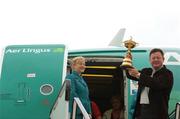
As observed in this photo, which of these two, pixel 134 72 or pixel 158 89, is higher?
pixel 134 72

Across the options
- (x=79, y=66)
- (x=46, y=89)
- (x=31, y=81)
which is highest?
(x=79, y=66)

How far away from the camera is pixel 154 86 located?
6.69 meters

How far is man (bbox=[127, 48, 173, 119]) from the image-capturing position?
672cm

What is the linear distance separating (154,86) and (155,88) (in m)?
0.06

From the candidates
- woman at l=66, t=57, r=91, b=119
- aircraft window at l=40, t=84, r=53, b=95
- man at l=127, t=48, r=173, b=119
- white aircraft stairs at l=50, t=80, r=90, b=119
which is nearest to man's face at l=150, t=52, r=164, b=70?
man at l=127, t=48, r=173, b=119

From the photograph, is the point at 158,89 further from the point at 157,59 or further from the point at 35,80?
the point at 35,80

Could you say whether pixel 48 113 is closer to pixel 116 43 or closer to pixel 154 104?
pixel 154 104

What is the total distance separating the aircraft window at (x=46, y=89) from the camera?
9505 mm

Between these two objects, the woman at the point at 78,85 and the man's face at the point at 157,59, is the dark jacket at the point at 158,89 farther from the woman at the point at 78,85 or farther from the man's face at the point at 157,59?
the woman at the point at 78,85

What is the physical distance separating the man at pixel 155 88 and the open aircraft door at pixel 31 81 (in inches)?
114

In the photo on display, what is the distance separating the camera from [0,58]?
32.1 feet

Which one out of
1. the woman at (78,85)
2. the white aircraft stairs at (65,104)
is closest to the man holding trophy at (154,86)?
the white aircraft stairs at (65,104)

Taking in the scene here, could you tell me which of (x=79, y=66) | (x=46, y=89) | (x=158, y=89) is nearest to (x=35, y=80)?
(x=46, y=89)

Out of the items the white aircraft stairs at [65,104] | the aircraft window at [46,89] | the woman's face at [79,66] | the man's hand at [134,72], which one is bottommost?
the white aircraft stairs at [65,104]
